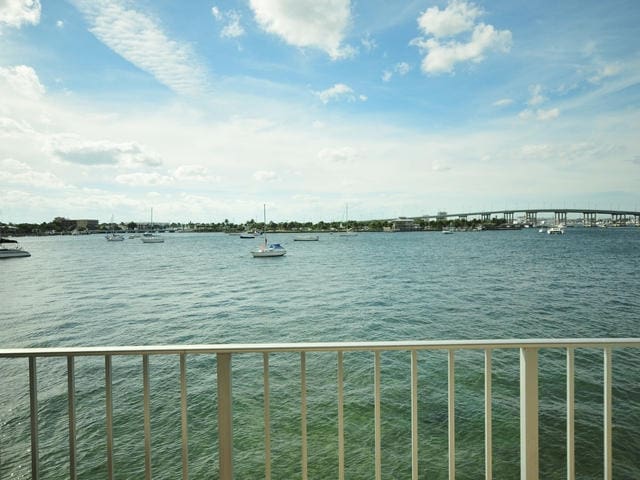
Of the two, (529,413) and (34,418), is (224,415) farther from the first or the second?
(529,413)

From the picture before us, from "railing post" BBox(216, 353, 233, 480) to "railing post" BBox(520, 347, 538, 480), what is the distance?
171 centimetres

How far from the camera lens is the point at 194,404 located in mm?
8289

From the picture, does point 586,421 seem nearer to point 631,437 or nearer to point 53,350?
point 631,437

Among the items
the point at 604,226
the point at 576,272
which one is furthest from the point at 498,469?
the point at 604,226

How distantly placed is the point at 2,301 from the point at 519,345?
27767mm

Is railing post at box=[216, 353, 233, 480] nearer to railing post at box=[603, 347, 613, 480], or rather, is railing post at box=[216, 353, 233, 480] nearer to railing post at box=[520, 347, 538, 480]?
railing post at box=[520, 347, 538, 480]

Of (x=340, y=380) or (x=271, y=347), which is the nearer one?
(x=271, y=347)

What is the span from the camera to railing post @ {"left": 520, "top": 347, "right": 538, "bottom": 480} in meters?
2.14

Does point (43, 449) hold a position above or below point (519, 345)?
below

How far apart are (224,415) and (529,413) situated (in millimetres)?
1808

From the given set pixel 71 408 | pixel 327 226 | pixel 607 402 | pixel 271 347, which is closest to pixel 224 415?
pixel 271 347

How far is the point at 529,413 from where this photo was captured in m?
2.18

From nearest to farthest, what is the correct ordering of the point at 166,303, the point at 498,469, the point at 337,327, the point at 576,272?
the point at 498,469 → the point at 337,327 → the point at 166,303 → the point at 576,272

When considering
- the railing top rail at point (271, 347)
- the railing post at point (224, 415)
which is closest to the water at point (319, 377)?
the railing post at point (224, 415)
